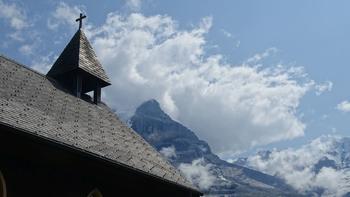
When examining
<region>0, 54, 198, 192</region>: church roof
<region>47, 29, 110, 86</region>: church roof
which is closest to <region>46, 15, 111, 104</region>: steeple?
<region>47, 29, 110, 86</region>: church roof

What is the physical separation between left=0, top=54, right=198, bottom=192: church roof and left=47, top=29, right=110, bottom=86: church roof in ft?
6.71

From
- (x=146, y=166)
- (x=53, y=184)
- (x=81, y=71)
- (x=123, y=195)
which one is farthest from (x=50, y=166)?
(x=81, y=71)

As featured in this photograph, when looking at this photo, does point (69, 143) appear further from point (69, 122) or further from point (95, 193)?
point (69, 122)

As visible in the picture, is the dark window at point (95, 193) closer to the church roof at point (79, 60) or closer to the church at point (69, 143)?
the church at point (69, 143)

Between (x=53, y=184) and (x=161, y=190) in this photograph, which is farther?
(x=161, y=190)

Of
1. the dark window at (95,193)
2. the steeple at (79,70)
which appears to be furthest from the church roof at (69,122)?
the steeple at (79,70)

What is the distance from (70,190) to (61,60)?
11.0 meters

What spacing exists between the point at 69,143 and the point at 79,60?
9666 mm

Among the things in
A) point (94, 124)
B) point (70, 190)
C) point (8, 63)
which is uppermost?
point (8, 63)

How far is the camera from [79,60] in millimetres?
24781

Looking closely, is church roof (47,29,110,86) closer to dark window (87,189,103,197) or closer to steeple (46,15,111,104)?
steeple (46,15,111,104)

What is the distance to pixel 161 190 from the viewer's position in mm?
20219

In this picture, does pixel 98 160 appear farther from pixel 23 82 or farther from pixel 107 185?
pixel 23 82

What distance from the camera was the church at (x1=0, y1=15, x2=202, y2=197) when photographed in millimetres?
14344
